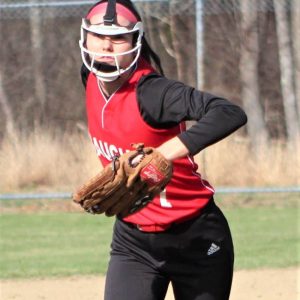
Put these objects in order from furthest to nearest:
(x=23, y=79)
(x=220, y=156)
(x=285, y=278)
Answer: (x=23, y=79) → (x=220, y=156) → (x=285, y=278)

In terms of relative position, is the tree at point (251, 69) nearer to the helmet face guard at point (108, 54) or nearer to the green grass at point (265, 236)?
the green grass at point (265, 236)

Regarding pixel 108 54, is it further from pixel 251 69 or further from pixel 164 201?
pixel 251 69

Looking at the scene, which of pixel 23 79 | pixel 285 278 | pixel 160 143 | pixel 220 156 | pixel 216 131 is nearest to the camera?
pixel 216 131

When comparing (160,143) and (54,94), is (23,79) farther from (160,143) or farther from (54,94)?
(160,143)

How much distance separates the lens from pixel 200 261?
11.3ft

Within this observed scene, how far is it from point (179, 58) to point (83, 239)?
4.11 meters

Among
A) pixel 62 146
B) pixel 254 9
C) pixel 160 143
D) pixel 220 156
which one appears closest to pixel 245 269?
pixel 220 156

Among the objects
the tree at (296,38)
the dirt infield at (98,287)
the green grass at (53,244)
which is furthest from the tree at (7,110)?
the dirt infield at (98,287)

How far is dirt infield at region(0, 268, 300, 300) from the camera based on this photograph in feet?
19.2

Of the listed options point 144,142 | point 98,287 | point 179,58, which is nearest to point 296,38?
point 179,58

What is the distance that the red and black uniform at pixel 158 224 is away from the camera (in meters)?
3.30

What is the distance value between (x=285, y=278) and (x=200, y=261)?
10.1 feet

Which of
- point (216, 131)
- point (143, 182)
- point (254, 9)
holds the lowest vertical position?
point (254, 9)

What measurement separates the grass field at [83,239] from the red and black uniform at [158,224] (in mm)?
3163
